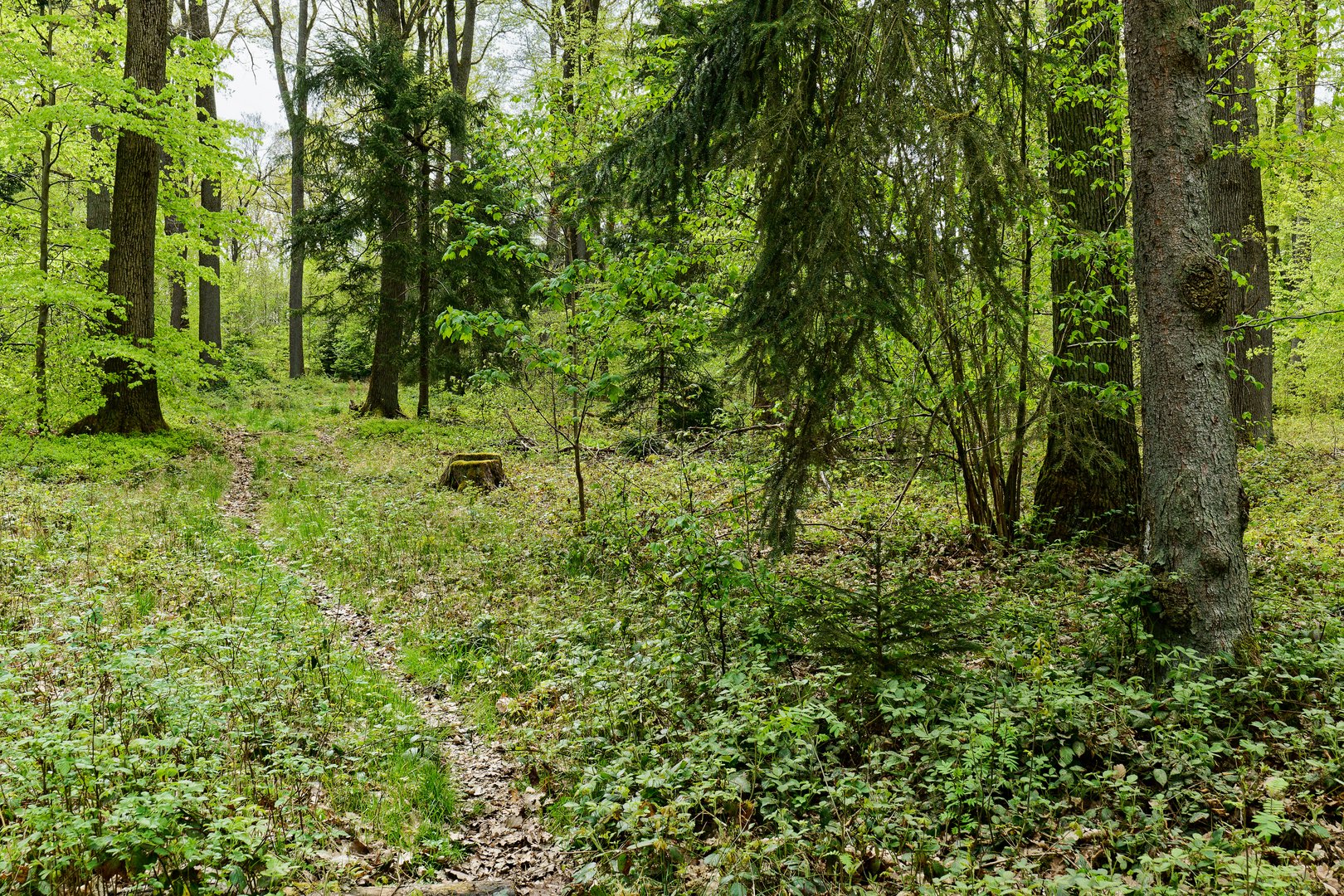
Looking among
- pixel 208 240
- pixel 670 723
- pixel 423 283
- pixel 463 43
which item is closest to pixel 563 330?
pixel 670 723

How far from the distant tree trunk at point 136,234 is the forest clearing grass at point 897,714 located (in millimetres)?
7547

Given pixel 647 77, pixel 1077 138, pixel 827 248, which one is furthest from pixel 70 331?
pixel 1077 138

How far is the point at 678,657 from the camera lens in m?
4.90

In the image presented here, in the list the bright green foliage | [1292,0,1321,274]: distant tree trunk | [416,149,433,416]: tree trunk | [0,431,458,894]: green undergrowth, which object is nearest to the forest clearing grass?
[0,431,458,894]: green undergrowth

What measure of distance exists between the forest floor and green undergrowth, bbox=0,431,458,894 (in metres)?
0.02

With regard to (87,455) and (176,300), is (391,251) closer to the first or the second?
(87,455)

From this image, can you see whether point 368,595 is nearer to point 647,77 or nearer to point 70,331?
point 647,77

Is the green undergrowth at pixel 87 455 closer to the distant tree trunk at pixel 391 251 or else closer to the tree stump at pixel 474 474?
the tree stump at pixel 474 474

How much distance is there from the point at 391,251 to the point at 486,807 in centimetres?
1552

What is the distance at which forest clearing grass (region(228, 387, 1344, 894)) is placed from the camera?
3131 millimetres

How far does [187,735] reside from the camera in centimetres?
374

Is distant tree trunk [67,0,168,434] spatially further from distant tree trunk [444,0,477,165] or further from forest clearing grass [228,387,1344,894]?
distant tree trunk [444,0,477,165]

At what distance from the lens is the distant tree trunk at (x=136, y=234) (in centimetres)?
1208

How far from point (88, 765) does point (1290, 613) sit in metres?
6.65
